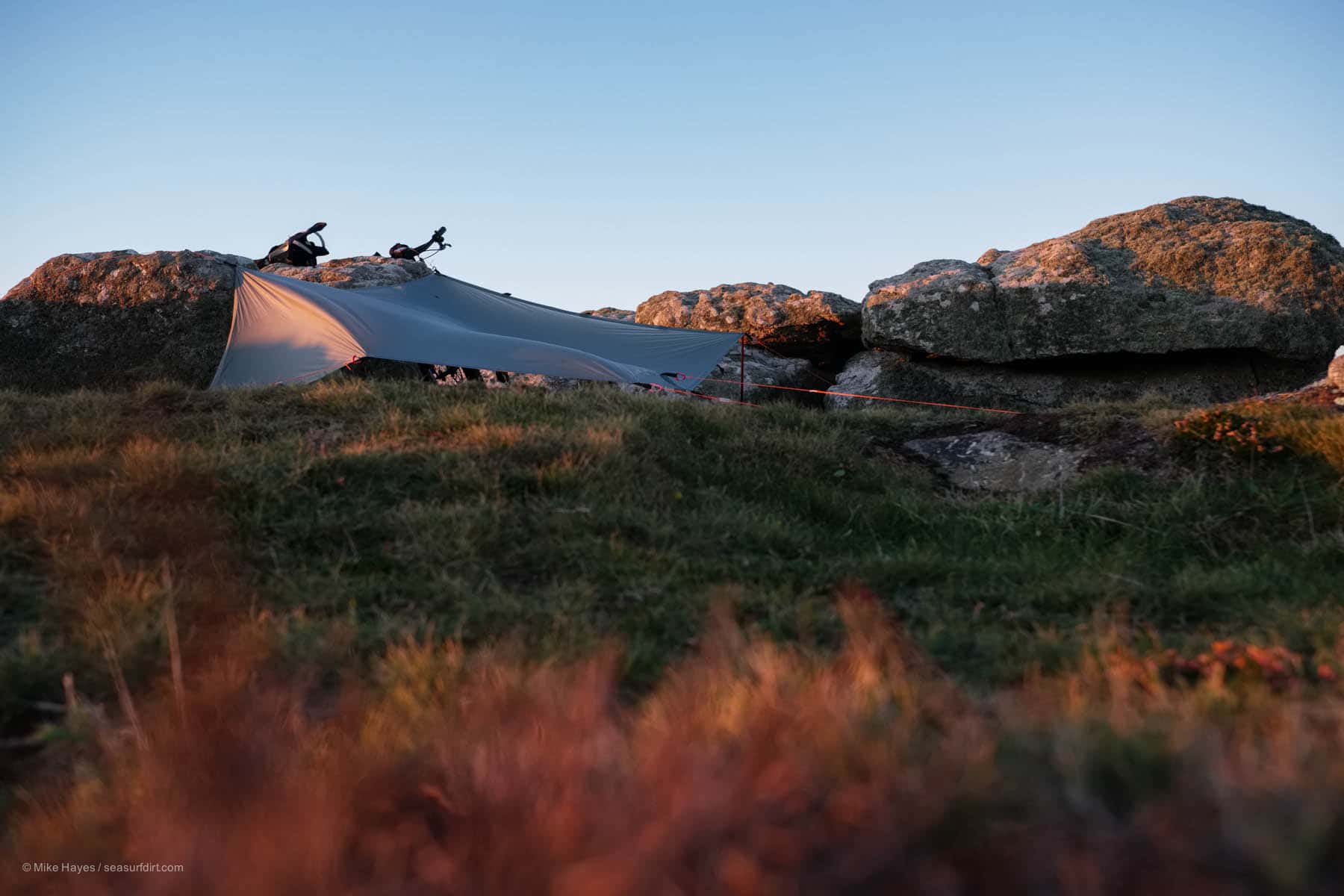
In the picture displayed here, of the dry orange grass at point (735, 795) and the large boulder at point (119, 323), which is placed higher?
the large boulder at point (119, 323)

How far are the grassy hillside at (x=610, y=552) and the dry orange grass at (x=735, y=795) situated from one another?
0.17ft

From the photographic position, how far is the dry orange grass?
4.25ft

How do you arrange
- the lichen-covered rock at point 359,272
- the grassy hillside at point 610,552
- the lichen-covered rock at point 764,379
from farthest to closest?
the lichen-covered rock at point 359,272 < the lichen-covered rock at point 764,379 < the grassy hillside at point 610,552

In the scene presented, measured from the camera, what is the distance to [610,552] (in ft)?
14.1

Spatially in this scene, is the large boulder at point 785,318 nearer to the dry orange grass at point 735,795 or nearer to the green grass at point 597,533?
the green grass at point 597,533

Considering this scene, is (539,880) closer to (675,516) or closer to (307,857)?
(307,857)

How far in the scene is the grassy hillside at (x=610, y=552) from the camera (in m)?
2.88

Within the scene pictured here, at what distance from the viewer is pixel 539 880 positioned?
1359mm

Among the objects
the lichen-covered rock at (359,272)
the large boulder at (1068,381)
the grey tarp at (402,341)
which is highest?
the lichen-covered rock at (359,272)

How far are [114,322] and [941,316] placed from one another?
406 inches

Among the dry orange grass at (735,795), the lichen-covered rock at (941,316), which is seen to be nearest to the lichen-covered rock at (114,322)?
the lichen-covered rock at (941,316)

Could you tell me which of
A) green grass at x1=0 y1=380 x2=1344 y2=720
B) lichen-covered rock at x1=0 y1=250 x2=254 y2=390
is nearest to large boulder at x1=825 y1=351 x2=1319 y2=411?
green grass at x1=0 y1=380 x2=1344 y2=720

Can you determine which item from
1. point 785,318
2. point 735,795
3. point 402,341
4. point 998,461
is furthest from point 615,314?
point 735,795

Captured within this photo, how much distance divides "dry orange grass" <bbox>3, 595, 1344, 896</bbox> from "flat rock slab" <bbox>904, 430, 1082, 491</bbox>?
3.88 meters
